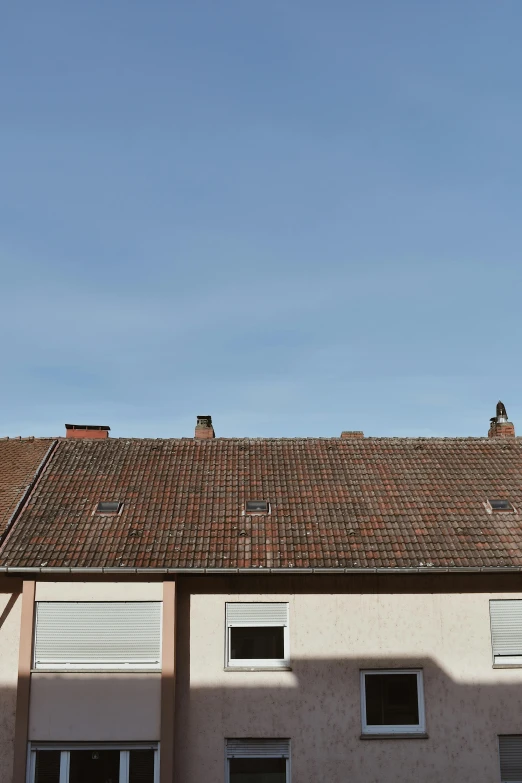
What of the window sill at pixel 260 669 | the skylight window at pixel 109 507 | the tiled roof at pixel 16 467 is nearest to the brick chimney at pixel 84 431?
the tiled roof at pixel 16 467

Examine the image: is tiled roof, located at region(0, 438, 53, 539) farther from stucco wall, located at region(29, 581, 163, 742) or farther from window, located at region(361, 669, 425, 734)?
window, located at region(361, 669, 425, 734)

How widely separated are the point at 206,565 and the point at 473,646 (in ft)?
15.4

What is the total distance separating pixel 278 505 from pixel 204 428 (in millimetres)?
5544

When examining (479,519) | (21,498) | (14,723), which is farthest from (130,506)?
(479,519)

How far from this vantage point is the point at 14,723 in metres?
13.0

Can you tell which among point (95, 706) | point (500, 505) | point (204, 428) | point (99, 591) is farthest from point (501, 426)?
point (95, 706)

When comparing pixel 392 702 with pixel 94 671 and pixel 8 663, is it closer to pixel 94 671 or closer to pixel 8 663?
pixel 94 671

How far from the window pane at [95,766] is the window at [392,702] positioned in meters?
4.09

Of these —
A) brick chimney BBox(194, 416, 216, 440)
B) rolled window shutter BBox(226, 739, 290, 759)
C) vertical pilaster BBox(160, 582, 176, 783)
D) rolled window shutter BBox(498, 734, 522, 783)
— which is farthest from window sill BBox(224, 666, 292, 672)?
brick chimney BBox(194, 416, 216, 440)

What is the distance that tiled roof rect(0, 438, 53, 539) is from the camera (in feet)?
51.5

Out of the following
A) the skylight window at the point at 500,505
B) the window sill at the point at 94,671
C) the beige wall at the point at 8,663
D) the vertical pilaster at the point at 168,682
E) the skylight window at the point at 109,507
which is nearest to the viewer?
the vertical pilaster at the point at 168,682

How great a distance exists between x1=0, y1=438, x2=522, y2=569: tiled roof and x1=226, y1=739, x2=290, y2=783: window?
2880 mm

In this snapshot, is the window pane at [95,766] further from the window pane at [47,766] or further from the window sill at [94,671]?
the window sill at [94,671]

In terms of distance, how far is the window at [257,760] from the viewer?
1305 cm
